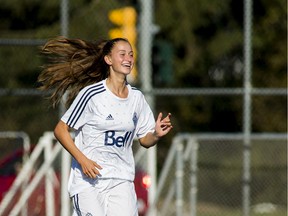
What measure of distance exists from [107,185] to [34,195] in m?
3.80

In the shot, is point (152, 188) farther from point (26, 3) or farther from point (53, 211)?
point (26, 3)

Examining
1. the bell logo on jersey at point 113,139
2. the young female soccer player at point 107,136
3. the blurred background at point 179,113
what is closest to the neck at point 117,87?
the young female soccer player at point 107,136

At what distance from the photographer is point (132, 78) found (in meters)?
13.5

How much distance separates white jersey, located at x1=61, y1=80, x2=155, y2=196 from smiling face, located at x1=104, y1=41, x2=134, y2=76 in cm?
17

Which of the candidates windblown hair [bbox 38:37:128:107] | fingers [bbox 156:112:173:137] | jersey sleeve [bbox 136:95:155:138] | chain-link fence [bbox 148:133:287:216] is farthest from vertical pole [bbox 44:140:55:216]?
fingers [bbox 156:112:173:137]

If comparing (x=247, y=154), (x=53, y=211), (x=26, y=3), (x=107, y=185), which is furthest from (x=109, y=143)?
(x=26, y=3)

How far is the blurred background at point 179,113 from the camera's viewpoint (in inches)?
480

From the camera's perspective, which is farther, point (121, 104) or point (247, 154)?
point (247, 154)

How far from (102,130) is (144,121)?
427 mm

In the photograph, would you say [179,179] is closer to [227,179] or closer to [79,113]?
[227,179]

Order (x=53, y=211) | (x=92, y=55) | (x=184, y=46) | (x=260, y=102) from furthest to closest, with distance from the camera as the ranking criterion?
(x=184, y=46), (x=260, y=102), (x=53, y=211), (x=92, y=55)

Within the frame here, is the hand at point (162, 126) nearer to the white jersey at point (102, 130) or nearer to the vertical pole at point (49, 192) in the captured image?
the white jersey at point (102, 130)

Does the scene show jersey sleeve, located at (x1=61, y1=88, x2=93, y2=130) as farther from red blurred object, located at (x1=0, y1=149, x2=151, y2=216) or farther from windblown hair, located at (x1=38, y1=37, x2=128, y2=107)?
red blurred object, located at (x1=0, y1=149, x2=151, y2=216)

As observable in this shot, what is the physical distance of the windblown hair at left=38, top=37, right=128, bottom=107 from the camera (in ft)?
26.7
